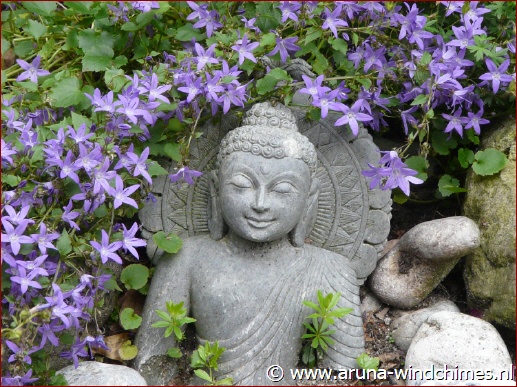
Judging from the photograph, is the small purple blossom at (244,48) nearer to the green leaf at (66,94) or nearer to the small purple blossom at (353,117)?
the small purple blossom at (353,117)

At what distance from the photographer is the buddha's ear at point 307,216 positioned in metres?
4.04

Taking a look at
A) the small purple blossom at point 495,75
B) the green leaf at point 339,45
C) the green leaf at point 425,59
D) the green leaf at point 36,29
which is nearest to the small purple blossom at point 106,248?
the green leaf at point 36,29

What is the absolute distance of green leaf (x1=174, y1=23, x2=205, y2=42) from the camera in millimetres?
3984

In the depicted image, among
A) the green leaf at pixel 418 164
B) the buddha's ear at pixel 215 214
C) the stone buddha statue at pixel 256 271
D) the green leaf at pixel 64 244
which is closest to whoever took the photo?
the green leaf at pixel 64 244

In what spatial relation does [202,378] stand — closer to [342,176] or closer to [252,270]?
[252,270]

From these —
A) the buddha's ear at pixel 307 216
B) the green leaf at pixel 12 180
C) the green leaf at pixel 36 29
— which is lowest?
the buddha's ear at pixel 307 216

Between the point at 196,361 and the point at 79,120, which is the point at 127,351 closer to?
the point at 196,361

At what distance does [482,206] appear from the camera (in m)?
4.07

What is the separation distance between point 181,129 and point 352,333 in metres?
1.31

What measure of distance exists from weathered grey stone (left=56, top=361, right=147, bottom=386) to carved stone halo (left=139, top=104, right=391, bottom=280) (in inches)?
28.0

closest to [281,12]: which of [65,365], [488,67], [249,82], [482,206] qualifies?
[249,82]

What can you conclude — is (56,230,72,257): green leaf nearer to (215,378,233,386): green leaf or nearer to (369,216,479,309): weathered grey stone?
(215,378,233,386): green leaf

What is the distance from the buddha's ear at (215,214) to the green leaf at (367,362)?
92cm

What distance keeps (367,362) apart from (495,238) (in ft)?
2.92
